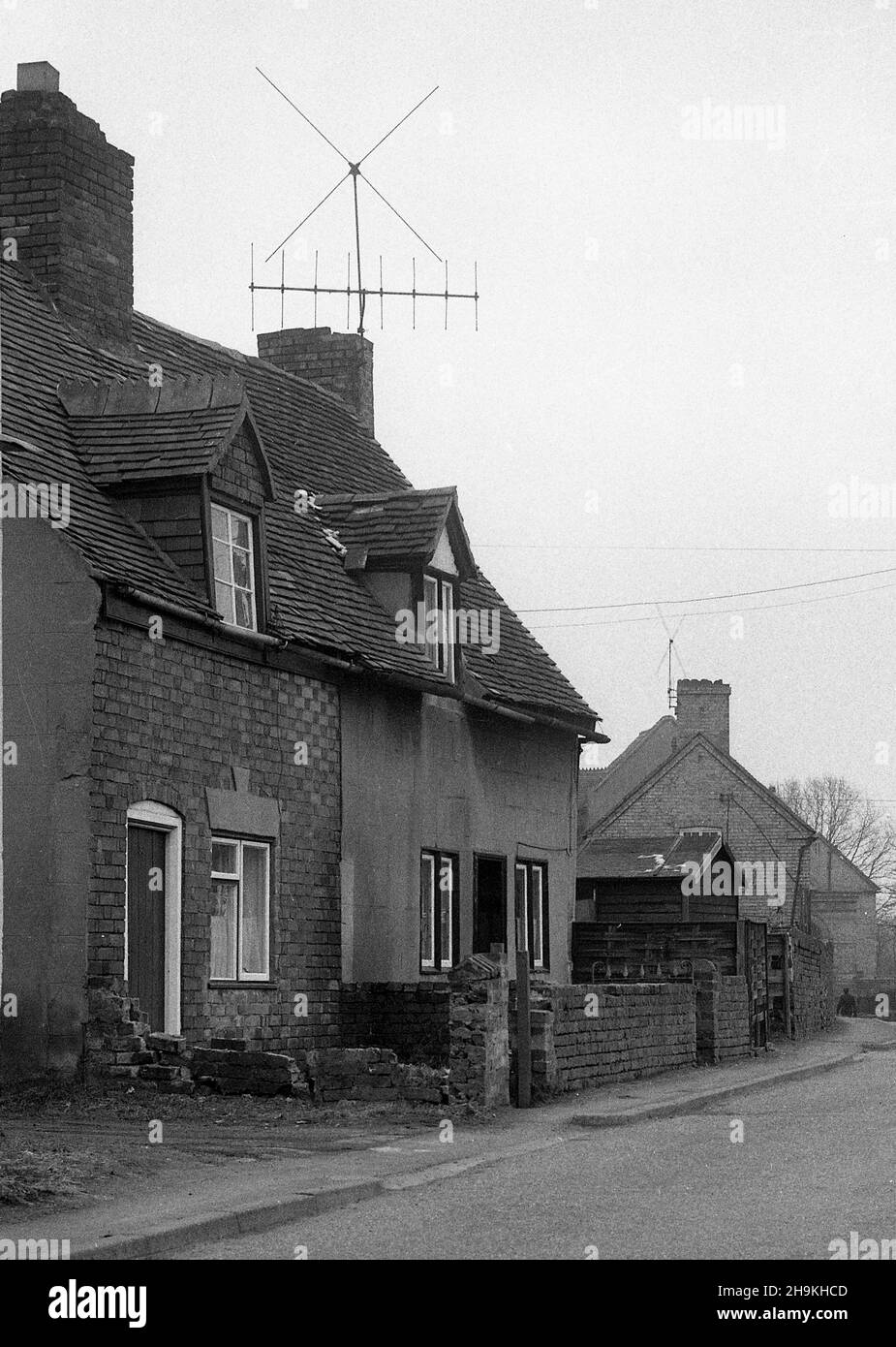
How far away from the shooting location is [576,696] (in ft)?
89.6

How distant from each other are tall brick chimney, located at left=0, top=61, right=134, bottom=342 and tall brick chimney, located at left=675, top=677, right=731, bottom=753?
4179 cm

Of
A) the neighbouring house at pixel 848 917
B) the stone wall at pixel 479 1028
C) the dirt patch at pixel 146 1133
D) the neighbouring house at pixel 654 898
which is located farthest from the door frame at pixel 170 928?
the neighbouring house at pixel 848 917

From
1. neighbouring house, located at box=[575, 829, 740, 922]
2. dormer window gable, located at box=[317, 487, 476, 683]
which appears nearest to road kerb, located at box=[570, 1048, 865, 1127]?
dormer window gable, located at box=[317, 487, 476, 683]

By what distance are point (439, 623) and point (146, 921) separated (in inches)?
278

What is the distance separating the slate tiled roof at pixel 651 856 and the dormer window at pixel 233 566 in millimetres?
16413

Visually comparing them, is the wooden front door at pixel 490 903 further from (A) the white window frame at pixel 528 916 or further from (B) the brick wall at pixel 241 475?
(B) the brick wall at pixel 241 475

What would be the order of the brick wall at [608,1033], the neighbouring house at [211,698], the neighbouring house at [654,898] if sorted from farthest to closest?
the neighbouring house at [654,898], the brick wall at [608,1033], the neighbouring house at [211,698]

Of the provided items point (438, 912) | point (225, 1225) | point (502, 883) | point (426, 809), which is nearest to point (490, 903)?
point (502, 883)

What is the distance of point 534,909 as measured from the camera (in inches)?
1036

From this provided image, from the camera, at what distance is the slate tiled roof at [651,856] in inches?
1400

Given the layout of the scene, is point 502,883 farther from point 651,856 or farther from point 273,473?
point 651,856

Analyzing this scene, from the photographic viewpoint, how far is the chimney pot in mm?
21781
